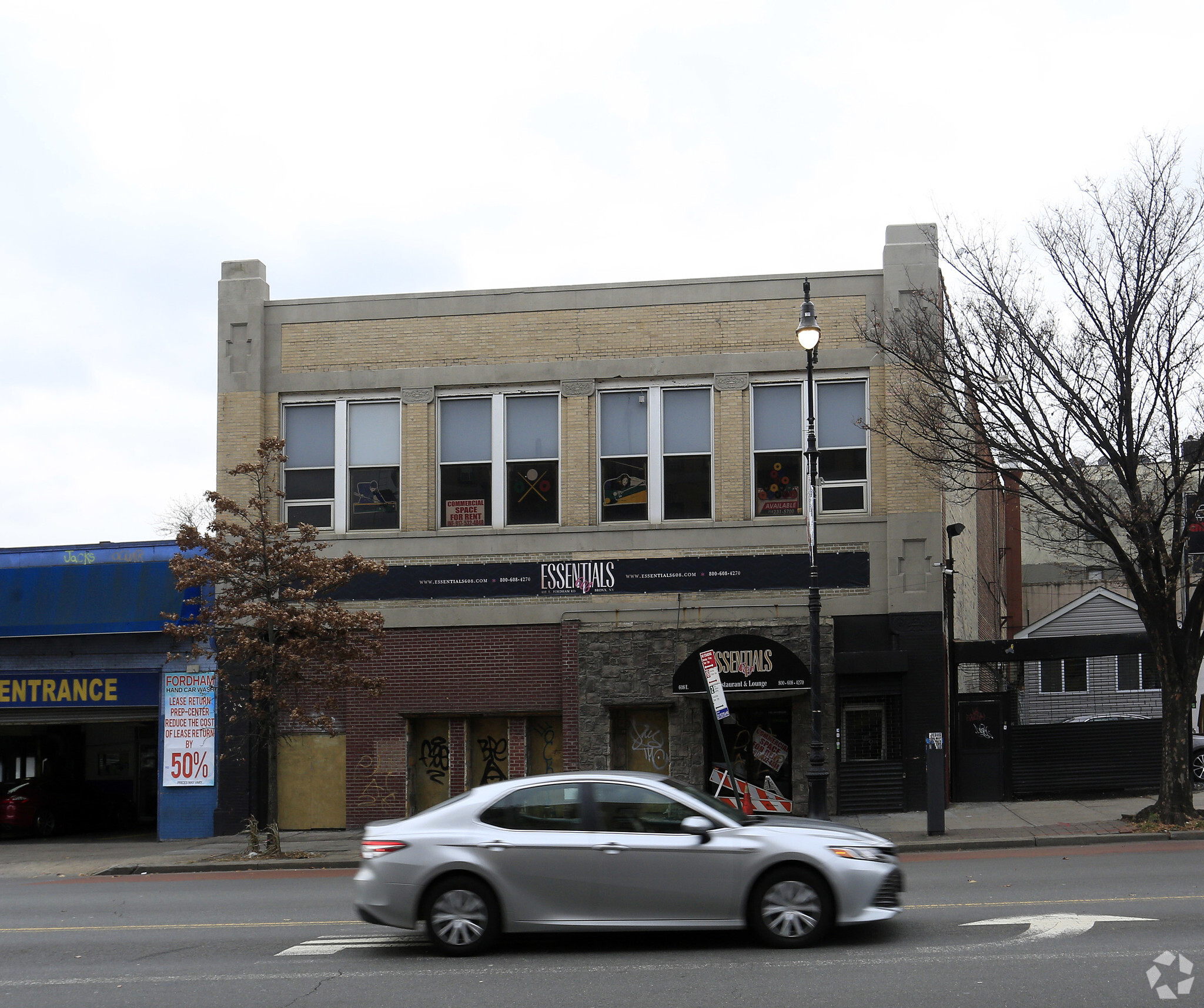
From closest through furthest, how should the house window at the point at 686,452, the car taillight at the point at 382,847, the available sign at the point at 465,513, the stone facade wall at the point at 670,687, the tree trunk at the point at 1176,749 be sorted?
the car taillight at the point at 382,847, the tree trunk at the point at 1176,749, the stone facade wall at the point at 670,687, the house window at the point at 686,452, the available sign at the point at 465,513

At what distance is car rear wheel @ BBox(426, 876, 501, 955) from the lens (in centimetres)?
988

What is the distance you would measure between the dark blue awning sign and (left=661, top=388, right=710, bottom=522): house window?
966cm

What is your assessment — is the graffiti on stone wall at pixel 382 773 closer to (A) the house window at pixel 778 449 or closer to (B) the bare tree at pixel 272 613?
(B) the bare tree at pixel 272 613

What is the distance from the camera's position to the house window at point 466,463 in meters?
22.0

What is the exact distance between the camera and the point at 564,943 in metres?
10.3

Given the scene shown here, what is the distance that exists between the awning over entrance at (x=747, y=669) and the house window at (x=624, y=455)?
2.84 m

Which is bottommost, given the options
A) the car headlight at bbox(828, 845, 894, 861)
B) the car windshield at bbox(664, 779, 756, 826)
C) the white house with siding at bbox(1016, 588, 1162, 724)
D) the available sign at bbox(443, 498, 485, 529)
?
the car headlight at bbox(828, 845, 894, 861)

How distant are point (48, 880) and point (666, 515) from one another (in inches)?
429

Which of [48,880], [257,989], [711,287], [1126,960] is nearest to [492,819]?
[257,989]

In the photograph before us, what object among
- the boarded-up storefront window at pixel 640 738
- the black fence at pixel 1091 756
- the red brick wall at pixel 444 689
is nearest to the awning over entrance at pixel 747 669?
the boarded-up storefront window at pixel 640 738

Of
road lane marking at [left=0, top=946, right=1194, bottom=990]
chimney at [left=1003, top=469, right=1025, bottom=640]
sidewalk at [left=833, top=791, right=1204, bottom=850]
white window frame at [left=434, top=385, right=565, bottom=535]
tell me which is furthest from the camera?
chimney at [left=1003, top=469, right=1025, bottom=640]

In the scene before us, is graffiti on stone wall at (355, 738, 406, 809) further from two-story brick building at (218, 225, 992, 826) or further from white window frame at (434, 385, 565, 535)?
white window frame at (434, 385, 565, 535)

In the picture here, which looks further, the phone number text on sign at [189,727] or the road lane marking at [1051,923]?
the phone number text on sign at [189,727]

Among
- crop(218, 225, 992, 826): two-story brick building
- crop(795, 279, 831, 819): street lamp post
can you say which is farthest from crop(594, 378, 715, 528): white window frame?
crop(795, 279, 831, 819): street lamp post
